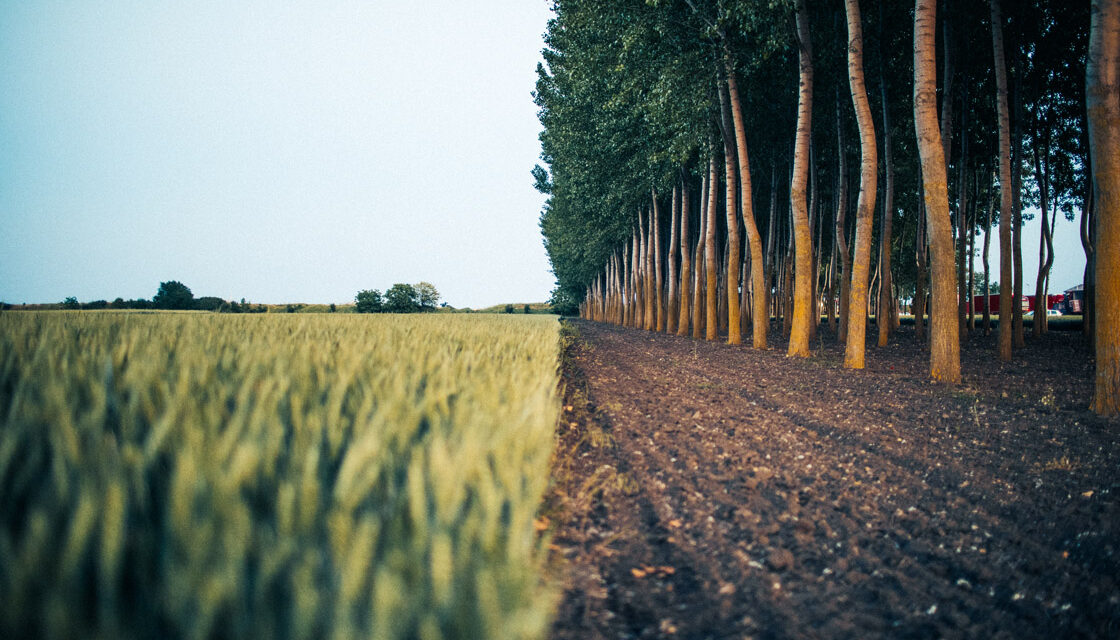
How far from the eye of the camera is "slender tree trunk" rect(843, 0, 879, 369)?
9.91 metres

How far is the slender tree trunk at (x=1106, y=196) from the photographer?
19.1 ft

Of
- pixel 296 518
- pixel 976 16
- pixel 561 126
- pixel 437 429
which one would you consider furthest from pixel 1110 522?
pixel 561 126

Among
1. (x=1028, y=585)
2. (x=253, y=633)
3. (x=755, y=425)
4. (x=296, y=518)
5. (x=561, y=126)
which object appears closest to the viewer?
(x=253, y=633)

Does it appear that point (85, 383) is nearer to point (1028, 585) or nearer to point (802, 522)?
point (802, 522)

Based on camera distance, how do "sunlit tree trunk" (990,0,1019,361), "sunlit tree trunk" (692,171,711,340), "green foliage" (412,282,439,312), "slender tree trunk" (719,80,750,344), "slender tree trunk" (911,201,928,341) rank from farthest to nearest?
"green foliage" (412,282,439,312) < "sunlit tree trunk" (692,171,711,340) < "slender tree trunk" (911,201,928,341) < "slender tree trunk" (719,80,750,344) < "sunlit tree trunk" (990,0,1019,361)

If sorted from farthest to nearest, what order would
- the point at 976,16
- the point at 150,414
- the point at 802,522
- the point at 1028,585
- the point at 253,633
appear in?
the point at 976,16, the point at 802,522, the point at 1028,585, the point at 150,414, the point at 253,633

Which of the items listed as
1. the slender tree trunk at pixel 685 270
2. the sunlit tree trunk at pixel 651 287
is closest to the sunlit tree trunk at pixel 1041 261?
the slender tree trunk at pixel 685 270

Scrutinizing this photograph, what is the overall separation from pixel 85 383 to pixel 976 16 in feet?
66.1

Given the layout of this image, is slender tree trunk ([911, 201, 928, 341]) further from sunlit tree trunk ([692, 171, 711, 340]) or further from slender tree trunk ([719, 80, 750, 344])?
sunlit tree trunk ([692, 171, 711, 340])

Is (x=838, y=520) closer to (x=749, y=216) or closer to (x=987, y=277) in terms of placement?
(x=749, y=216)

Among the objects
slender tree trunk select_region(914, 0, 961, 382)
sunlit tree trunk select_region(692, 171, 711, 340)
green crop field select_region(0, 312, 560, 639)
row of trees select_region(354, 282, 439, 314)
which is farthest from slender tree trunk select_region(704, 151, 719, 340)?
row of trees select_region(354, 282, 439, 314)

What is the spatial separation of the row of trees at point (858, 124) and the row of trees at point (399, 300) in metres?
20.0

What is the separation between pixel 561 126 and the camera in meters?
22.9

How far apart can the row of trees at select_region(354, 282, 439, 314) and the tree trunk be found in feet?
90.7
